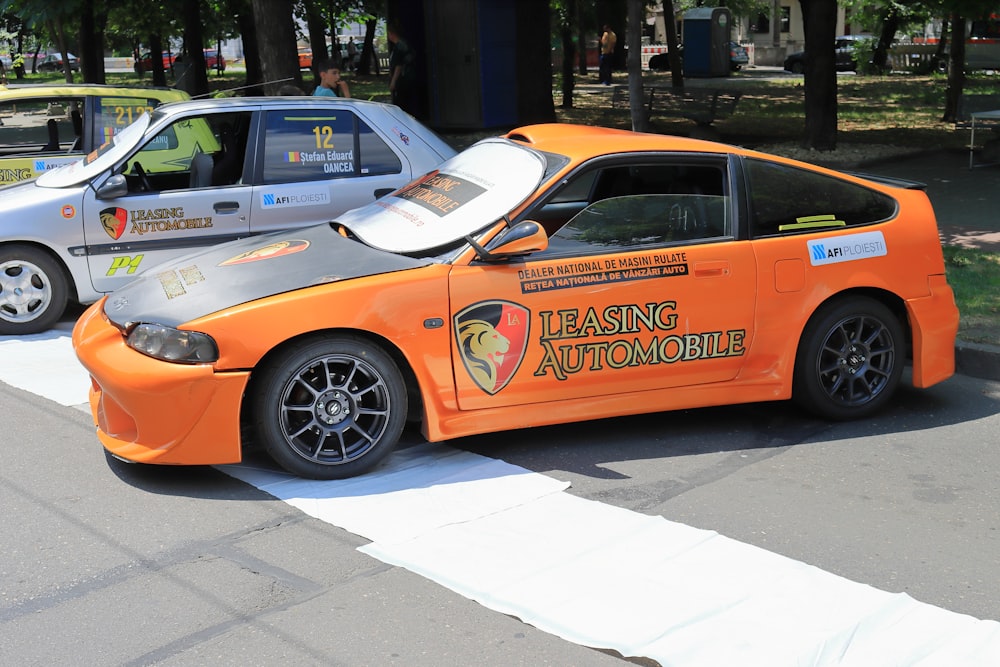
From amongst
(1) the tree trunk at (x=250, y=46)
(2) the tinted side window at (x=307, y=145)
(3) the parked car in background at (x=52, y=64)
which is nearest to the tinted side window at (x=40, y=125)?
(2) the tinted side window at (x=307, y=145)

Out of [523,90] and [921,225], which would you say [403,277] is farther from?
[523,90]

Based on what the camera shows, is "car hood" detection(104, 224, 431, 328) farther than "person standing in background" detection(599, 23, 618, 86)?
No

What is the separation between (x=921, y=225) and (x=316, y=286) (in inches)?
128

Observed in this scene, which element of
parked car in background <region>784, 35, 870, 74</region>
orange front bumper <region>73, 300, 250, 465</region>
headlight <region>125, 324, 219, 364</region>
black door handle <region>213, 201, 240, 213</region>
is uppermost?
parked car in background <region>784, 35, 870, 74</region>

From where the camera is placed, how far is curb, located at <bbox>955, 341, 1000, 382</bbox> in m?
6.82

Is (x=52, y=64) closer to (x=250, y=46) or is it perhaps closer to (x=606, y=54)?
(x=606, y=54)

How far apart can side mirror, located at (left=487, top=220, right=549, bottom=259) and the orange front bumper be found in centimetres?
130

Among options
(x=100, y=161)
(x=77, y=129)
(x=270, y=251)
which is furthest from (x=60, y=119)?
(x=270, y=251)

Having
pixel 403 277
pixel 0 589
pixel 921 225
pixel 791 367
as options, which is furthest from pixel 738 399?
pixel 0 589

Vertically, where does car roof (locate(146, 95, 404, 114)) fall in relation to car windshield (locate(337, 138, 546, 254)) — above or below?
above

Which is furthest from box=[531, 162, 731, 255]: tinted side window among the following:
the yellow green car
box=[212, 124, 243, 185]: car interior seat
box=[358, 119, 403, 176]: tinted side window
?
the yellow green car

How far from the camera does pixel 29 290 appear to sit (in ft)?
26.4

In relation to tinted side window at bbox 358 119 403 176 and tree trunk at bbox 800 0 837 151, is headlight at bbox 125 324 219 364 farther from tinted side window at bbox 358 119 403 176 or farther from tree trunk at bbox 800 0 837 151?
tree trunk at bbox 800 0 837 151

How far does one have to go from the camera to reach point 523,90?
18.7 meters
